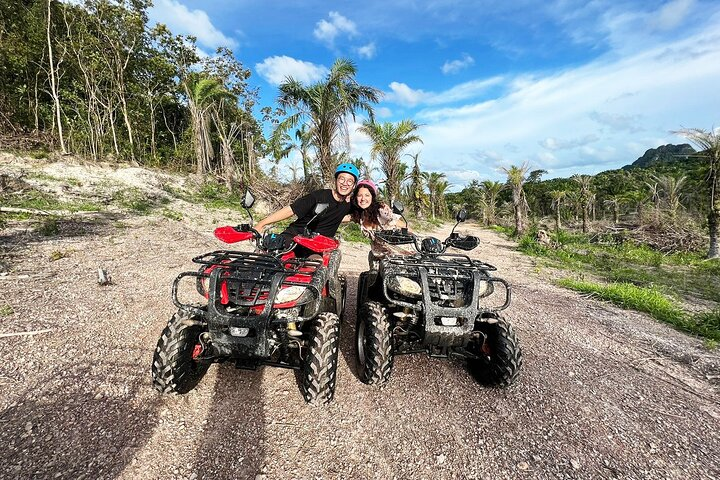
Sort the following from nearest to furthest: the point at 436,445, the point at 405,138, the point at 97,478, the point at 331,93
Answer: the point at 97,478 → the point at 436,445 → the point at 331,93 → the point at 405,138

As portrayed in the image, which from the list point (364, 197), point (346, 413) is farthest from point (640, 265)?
point (346, 413)

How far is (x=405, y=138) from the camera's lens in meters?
18.3

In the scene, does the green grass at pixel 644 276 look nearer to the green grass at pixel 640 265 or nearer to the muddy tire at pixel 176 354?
the green grass at pixel 640 265

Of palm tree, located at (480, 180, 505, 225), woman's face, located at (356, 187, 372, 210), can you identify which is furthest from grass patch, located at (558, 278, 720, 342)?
palm tree, located at (480, 180, 505, 225)

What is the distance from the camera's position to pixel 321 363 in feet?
8.25

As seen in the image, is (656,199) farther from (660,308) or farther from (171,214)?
(171,214)

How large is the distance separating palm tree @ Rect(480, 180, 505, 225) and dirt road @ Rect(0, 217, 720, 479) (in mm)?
27499

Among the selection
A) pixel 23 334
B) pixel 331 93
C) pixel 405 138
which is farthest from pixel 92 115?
pixel 23 334

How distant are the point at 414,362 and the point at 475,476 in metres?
1.39

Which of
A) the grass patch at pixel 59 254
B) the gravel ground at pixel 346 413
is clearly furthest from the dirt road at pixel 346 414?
the grass patch at pixel 59 254

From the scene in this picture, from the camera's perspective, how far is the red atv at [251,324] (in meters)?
2.32

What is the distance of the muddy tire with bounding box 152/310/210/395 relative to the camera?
250cm

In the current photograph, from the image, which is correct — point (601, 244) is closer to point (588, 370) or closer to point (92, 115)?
point (588, 370)

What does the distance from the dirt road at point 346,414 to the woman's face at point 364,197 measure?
165cm
